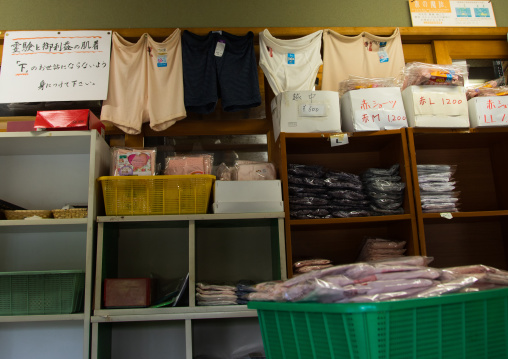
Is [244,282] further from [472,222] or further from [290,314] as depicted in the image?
[472,222]

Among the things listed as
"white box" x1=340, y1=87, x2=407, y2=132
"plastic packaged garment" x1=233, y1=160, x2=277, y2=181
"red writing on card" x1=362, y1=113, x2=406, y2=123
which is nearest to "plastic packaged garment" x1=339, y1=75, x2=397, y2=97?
"white box" x1=340, y1=87, x2=407, y2=132

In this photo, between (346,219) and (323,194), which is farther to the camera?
(323,194)

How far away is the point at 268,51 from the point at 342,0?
2.54 ft

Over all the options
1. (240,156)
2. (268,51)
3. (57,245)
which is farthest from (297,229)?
(57,245)

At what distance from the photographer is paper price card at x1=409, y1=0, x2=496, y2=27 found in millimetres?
2807

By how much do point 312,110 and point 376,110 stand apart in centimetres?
35

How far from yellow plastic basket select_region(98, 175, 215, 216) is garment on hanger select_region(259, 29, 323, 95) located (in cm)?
80

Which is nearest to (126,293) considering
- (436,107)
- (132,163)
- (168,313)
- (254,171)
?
(168,313)

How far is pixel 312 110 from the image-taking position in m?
2.21

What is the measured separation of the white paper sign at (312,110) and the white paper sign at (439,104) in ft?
1.64

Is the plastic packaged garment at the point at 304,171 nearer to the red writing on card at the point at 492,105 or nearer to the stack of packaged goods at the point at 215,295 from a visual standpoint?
the stack of packaged goods at the point at 215,295

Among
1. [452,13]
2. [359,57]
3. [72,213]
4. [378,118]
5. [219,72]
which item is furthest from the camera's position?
[452,13]

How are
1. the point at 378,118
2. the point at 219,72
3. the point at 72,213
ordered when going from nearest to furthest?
the point at 72,213 → the point at 378,118 → the point at 219,72

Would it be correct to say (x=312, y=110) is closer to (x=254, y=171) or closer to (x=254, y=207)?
(x=254, y=171)
